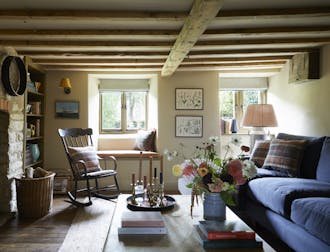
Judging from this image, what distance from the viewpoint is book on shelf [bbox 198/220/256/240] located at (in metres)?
1.68

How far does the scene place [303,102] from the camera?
439 centimetres

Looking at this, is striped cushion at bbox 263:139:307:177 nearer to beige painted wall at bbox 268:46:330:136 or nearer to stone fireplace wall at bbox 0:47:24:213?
beige painted wall at bbox 268:46:330:136

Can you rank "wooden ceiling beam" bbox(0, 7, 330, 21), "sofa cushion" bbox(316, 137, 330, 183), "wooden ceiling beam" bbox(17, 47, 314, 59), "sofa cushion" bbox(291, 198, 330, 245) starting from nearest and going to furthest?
1. "sofa cushion" bbox(291, 198, 330, 245)
2. "wooden ceiling beam" bbox(0, 7, 330, 21)
3. "sofa cushion" bbox(316, 137, 330, 183)
4. "wooden ceiling beam" bbox(17, 47, 314, 59)

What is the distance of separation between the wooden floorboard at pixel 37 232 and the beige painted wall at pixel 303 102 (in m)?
3.24

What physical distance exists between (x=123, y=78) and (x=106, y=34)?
100 inches

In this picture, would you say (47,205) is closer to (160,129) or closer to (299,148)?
(160,129)

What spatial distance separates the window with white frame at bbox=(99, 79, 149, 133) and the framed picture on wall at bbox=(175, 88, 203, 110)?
813 millimetres

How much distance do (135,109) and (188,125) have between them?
1178 millimetres

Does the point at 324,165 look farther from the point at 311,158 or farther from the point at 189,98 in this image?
the point at 189,98

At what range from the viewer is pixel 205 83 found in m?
5.35

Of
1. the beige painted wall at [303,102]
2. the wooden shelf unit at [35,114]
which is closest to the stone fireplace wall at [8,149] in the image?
the wooden shelf unit at [35,114]

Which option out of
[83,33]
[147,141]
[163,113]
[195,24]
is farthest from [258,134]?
[83,33]

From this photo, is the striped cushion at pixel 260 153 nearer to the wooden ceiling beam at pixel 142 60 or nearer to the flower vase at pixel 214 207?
the wooden ceiling beam at pixel 142 60

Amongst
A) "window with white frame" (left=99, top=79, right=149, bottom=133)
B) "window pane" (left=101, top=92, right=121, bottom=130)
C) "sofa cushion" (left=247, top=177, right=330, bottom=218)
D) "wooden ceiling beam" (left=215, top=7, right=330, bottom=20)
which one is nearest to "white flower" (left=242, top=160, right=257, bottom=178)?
"sofa cushion" (left=247, top=177, right=330, bottom=218)
